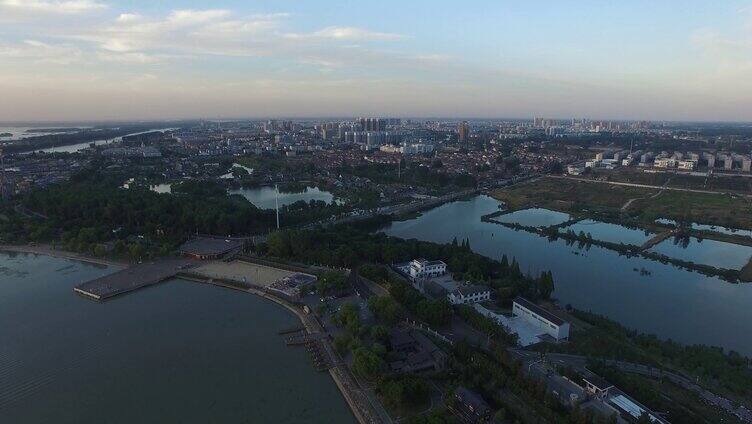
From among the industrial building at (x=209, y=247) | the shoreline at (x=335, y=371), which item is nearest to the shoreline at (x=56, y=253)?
the industrial building at (x=209, y=247)

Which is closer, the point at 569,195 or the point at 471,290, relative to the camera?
the point at 471,290

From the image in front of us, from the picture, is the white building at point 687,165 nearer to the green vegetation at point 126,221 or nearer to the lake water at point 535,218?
the lake water at point 535,218

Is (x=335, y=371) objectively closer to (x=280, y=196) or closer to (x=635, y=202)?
(x=280, y=196)

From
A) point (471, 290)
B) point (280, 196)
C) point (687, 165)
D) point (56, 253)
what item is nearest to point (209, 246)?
point (56, 253)

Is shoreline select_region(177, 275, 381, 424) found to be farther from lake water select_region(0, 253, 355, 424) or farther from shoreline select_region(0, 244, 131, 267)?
shoreline select_region(0, 244, 131, 267)

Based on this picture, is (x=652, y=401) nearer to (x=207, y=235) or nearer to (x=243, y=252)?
(x=243, y=252)

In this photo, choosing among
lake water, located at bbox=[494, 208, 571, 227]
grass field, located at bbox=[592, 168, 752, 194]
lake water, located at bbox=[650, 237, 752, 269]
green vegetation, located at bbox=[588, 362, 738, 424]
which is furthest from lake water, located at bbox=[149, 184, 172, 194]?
grass field, located at bbox=[592, 168, 752, 194]
